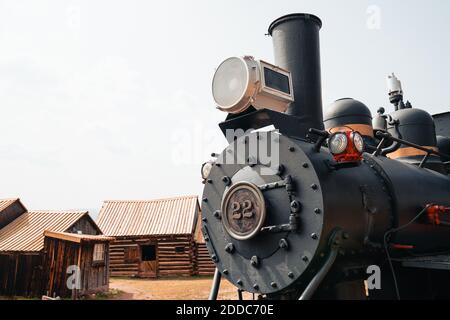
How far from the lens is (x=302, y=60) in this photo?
4.16 m

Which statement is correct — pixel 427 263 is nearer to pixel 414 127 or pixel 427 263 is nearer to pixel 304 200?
pixel 304 200

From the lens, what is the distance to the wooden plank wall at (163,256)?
68.2 feet

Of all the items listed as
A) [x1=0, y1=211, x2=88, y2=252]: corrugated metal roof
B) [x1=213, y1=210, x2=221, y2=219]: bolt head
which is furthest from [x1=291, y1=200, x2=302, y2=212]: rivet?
[x1=0, y1=211, x2=88, y2=252]: corrugated metal roof

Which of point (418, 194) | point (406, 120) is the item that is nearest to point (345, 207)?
point (418, 194)

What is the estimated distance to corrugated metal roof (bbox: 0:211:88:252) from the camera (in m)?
14.2

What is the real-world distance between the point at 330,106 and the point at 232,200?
284 centimetres

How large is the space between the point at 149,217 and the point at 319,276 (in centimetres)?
2053

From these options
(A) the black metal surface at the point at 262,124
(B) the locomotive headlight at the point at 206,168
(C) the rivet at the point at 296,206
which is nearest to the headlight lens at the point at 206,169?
(B) the locomotive headlight at the point at 206,168

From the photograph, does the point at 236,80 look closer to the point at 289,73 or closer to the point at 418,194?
the point at 289,73

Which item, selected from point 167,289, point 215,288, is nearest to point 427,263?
point 215,288

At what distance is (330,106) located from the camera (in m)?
5.51

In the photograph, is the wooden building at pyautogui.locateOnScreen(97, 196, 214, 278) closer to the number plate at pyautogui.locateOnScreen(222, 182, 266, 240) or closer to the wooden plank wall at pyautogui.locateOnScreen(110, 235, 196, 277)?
the wooden plank wall at pyautogui.locateOnScreen(110, 235, 196, 277)
